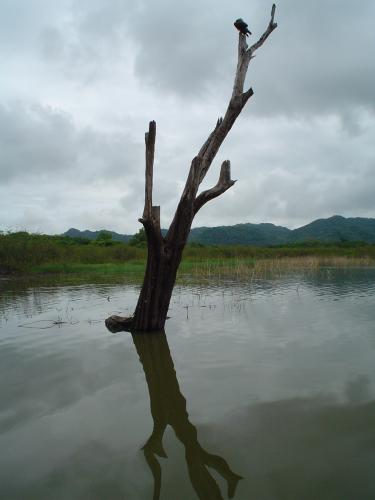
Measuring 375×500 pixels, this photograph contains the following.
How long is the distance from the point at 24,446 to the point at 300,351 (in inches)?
142

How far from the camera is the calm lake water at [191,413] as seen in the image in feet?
7.31

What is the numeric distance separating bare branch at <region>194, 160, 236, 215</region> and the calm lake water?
7.83ft

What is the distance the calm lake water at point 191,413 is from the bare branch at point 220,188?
2387mm

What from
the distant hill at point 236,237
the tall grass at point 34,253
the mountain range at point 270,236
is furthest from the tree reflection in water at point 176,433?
the distant hill at point 236,237

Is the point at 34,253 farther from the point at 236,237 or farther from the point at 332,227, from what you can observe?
the point at 332,227

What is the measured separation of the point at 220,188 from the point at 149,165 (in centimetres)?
141

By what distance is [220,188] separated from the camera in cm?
660

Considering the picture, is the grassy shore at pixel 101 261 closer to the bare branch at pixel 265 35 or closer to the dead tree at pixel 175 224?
the dead tree at pixel 175 224

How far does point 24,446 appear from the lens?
8.86 feet

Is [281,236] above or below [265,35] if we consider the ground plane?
above

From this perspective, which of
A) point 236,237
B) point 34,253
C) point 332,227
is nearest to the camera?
point 34,253

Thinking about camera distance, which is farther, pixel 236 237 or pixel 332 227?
pixel 332 227

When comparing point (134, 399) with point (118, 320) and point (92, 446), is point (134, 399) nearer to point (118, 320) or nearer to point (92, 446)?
point (92, 446)

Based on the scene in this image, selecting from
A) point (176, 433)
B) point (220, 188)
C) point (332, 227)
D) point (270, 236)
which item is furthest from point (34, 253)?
point (332, 227)
